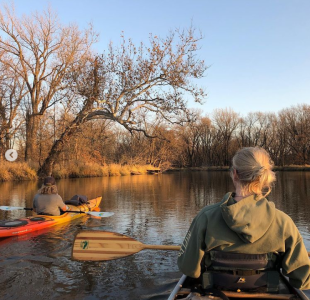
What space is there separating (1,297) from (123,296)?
1497 mm

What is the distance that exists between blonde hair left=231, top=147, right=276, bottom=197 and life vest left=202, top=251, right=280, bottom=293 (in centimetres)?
47

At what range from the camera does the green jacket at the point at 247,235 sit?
1975 millimetres

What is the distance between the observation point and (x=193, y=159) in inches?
2323

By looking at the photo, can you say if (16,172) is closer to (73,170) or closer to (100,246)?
(73,170)

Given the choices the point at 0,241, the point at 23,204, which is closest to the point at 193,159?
the point at 23,204

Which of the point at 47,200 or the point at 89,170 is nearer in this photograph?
the point at 47,200

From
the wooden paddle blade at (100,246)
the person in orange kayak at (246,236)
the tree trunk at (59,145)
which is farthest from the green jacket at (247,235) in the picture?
the tree trunk at (59,145)

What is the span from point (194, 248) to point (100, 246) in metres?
2.14

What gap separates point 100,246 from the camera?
3982 millimetres

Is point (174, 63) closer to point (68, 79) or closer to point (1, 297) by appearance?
point (68, 79)

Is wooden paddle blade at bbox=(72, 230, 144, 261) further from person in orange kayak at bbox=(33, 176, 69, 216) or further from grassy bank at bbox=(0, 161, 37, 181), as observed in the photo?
grassy bank at bbox=(0, 161, 37, 181)

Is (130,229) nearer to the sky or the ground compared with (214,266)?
nearer to the ground

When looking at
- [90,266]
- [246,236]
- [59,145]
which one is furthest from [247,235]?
[59,145]

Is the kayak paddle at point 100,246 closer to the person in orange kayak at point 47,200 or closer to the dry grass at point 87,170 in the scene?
the person in orange kayak at point 47,200
